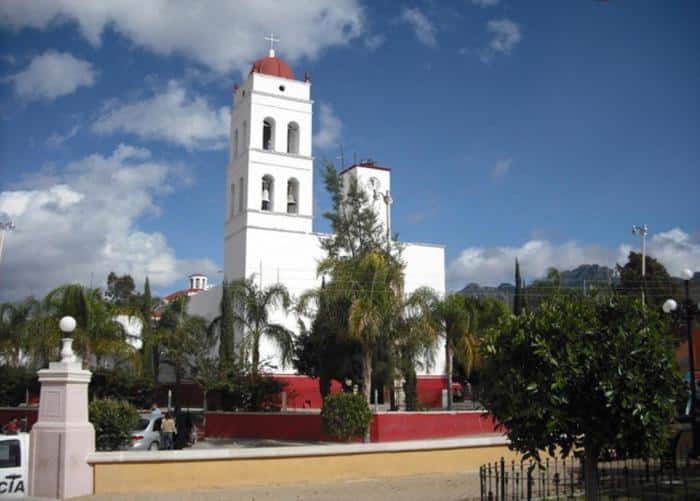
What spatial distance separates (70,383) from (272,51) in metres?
33.3

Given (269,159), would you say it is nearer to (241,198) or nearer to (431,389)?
(241,198)

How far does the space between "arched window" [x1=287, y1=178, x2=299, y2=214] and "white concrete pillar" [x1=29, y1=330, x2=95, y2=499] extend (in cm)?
2895

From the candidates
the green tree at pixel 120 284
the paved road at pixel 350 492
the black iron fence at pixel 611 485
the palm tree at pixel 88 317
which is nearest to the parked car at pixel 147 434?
the palm tree at pixel 88 317

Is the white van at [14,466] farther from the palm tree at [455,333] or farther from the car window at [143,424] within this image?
the palm tree at [455,333]

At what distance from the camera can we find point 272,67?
1638 inches

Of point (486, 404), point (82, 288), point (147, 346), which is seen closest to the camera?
point (486, 404)

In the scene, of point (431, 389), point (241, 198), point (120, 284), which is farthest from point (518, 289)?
point (120, 284)

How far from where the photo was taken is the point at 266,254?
128 feet

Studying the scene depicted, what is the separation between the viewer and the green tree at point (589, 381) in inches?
324

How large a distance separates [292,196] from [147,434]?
2330 cm

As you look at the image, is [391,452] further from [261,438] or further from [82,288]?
[82,288]

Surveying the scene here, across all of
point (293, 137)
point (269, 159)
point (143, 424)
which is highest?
point (293, 137)

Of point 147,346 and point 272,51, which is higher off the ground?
point 272,51

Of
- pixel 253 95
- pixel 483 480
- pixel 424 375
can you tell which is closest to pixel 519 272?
pixel 424 375
